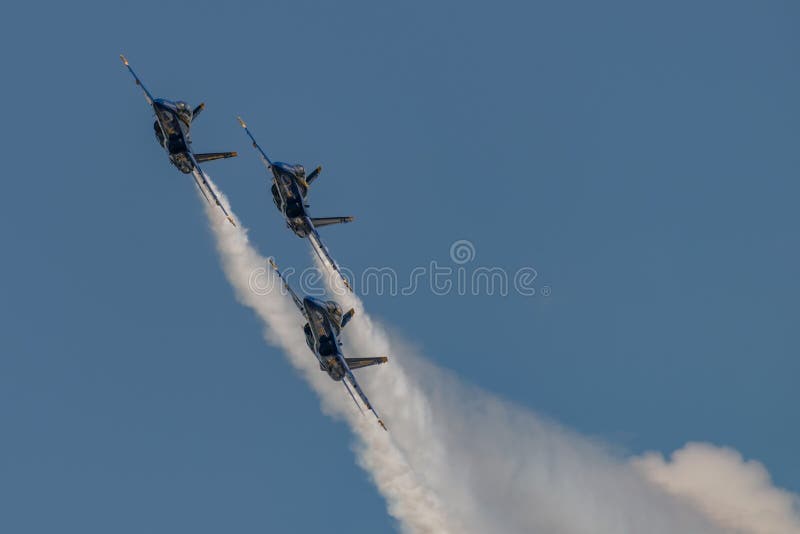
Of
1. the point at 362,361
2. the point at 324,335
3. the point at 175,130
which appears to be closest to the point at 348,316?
the point at 362,361

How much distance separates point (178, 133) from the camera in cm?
18225

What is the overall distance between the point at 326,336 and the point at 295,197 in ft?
71.7

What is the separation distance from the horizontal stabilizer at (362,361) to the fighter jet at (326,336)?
4.27 feet

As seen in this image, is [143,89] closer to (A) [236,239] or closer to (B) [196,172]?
(B) [196,172]

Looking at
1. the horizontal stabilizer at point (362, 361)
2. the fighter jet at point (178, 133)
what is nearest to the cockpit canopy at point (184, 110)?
the fighter jet at point (178, 133)

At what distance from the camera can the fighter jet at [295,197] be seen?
184000 millimetres

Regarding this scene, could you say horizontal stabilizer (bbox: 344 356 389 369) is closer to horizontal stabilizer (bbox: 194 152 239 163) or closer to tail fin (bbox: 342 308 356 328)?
tail fin (bbox: 342 308 356 328)

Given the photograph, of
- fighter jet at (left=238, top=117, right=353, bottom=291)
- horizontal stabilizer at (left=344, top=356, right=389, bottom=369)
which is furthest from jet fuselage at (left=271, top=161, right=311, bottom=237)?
horizontal stabilizer at (left=344, top=356, right=389, bottom=369)

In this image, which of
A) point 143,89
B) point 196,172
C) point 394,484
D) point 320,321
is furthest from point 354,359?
point 143,89

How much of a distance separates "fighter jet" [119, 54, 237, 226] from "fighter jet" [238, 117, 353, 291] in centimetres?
768

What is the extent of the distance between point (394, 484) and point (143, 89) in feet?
215

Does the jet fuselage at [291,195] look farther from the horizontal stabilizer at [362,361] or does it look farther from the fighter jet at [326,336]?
the horizontal stabilizer at [362,361]

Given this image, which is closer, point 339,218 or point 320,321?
point 320,321

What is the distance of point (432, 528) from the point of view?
7333 inches
